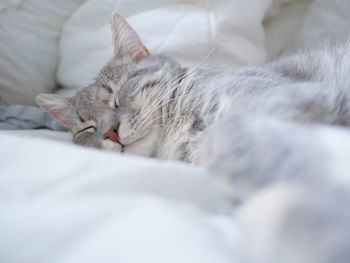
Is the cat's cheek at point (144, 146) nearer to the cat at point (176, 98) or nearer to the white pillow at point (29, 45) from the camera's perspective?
the cat at point (176, 98)

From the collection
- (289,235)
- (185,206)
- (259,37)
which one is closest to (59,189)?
(185,206)

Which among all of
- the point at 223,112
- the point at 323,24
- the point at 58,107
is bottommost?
the point at 58,107

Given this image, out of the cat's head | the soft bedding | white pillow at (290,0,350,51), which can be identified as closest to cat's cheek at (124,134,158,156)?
the cat's head

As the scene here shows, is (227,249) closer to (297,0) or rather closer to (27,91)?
(27,91)

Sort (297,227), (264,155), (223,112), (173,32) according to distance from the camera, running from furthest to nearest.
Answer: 1. (173,32)
2. (223,112)
3. (264,155)
4. (297,227)

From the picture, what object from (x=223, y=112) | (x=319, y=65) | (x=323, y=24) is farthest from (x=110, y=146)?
(x=323, y=24)

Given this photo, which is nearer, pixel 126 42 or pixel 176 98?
pixel 176 98

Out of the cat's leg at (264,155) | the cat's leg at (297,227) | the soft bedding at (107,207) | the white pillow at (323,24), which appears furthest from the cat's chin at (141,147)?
the white pillow at (323,24)

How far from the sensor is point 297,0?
169cm

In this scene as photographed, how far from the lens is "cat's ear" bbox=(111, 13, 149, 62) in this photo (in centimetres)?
124

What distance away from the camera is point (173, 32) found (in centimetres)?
145

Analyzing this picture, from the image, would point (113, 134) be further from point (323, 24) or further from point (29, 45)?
point (323, 24)

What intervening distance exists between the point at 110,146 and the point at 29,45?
2.24 ft

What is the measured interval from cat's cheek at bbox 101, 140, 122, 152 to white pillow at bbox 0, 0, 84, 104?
56cm
